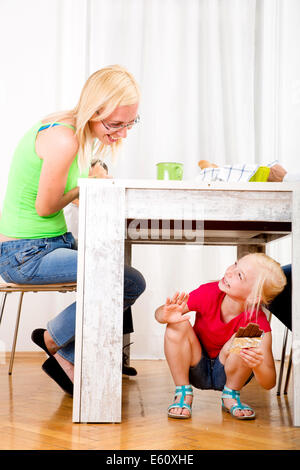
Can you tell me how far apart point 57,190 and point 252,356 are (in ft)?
2.37

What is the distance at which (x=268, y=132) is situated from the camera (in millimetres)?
3008

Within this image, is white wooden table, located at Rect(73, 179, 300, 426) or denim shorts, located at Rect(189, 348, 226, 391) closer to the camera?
white wooden table, located at Rect(73, 179, 300, 426)

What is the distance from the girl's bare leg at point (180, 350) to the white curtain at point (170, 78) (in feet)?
4.70

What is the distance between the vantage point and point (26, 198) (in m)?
1.71

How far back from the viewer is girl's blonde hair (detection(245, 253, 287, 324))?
147 centimetres

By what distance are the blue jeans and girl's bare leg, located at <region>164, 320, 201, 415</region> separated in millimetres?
279

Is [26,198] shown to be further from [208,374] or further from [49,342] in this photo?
[208,374]

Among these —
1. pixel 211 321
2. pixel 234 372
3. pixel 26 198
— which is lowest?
pixel 234 372

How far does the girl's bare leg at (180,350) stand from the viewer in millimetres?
1463

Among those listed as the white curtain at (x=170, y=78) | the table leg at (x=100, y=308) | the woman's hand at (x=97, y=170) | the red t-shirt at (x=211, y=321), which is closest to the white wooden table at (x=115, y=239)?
the table leg at (x=100, y=308)

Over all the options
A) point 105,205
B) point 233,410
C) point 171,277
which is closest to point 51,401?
point 233,410

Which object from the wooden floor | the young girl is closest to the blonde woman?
the wooden floor

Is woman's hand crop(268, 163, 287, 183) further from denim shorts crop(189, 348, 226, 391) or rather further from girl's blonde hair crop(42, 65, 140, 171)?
denim shorts crop(189, 348, 226, 391)

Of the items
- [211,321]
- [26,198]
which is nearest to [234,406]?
[211,321]
